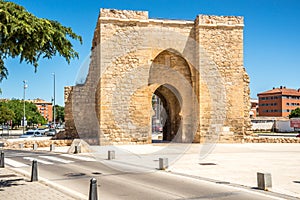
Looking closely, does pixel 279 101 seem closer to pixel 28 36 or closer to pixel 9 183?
pixel 9 183

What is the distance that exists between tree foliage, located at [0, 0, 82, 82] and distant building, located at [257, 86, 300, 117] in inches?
3552

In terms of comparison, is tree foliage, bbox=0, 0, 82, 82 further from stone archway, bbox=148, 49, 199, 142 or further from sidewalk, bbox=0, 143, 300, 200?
stone archway, bbox=148, 49, 199, 142

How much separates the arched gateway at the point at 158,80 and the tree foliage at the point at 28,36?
1353cm

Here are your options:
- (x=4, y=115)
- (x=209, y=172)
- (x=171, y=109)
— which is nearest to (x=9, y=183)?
(x=209, y=172)

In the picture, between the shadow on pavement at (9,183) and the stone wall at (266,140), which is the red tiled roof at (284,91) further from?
the shadow on pavement at (9,183)

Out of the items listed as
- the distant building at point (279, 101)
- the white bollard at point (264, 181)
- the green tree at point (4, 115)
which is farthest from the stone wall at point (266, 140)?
the distant building at point (279, 101)

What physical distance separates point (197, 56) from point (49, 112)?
13252 cm

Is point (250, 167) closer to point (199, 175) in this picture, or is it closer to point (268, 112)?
point (199, 175)

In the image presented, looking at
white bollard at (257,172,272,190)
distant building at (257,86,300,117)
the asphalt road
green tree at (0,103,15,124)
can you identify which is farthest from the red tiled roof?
white bollard at (257,172,272,190)

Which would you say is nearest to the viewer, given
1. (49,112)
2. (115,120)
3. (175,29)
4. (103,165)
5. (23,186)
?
(23,186)

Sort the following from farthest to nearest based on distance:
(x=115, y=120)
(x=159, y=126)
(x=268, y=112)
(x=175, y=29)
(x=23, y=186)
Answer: (x=268, y=112) → (x=159, y=126) → (x=175, y=29) → (x=115, y=120) → (x=23, y=186)

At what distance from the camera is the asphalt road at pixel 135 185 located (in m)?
7.34

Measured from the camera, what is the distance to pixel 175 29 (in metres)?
22.7

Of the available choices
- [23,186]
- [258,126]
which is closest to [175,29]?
[23,186]
